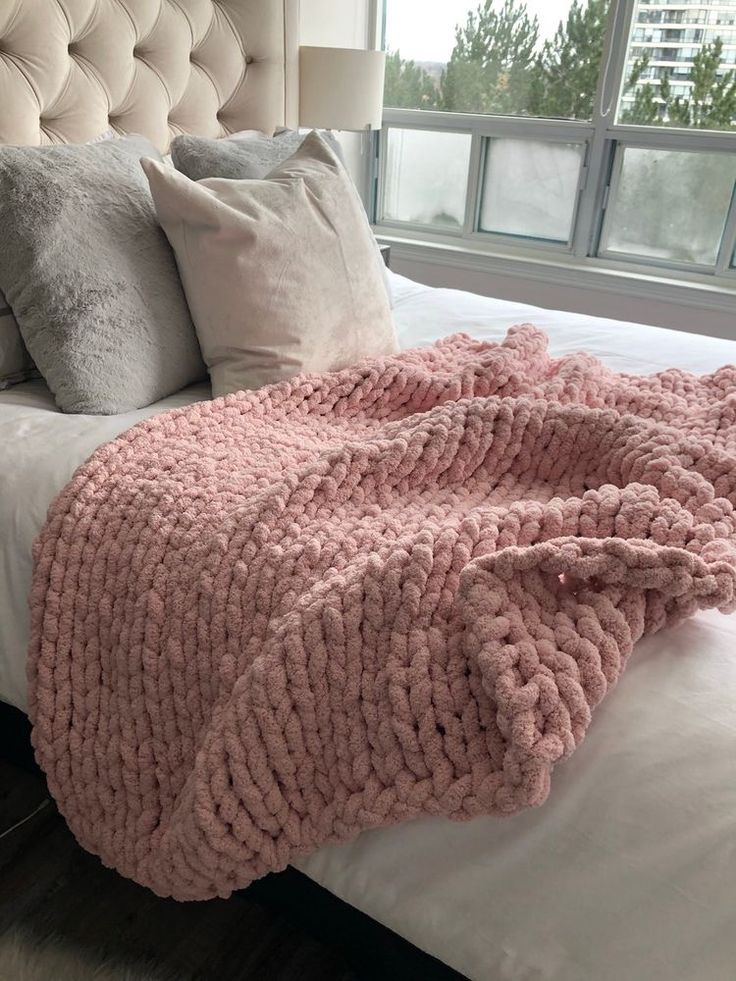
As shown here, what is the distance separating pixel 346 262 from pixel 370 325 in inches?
4.7

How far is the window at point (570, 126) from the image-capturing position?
273 centimetres

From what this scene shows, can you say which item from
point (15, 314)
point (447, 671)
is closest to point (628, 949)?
point (447, 671)

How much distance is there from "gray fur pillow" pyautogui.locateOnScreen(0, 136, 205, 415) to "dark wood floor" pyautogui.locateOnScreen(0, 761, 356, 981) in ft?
2.29

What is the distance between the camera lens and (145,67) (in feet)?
6.10

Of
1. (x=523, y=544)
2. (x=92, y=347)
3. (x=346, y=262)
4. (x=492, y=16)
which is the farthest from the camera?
(x=492, y=16)

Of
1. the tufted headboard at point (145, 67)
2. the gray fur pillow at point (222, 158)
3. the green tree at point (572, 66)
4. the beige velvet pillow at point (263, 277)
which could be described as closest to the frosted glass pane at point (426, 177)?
the green tree at point (572, 66)

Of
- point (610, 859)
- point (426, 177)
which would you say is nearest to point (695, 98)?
point (426, 177)

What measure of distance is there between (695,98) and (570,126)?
41 cm

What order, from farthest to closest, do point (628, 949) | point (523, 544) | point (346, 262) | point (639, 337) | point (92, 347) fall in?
point (639, 337), point (346, 262), point (92, 347), point (523, 544), point (628, 949)

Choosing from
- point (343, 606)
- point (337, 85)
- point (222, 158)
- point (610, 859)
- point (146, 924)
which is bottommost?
point (146, 924)

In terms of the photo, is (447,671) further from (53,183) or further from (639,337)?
(639,337)

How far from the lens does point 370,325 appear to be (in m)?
1.49

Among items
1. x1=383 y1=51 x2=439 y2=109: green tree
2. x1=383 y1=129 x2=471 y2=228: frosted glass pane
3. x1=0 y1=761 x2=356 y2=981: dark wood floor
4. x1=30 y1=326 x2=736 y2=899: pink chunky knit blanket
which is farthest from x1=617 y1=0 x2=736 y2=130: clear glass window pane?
x1=0 y1=761 x2=356 y2=981: dark wood floor

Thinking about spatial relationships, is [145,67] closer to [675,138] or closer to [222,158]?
[222,158]
